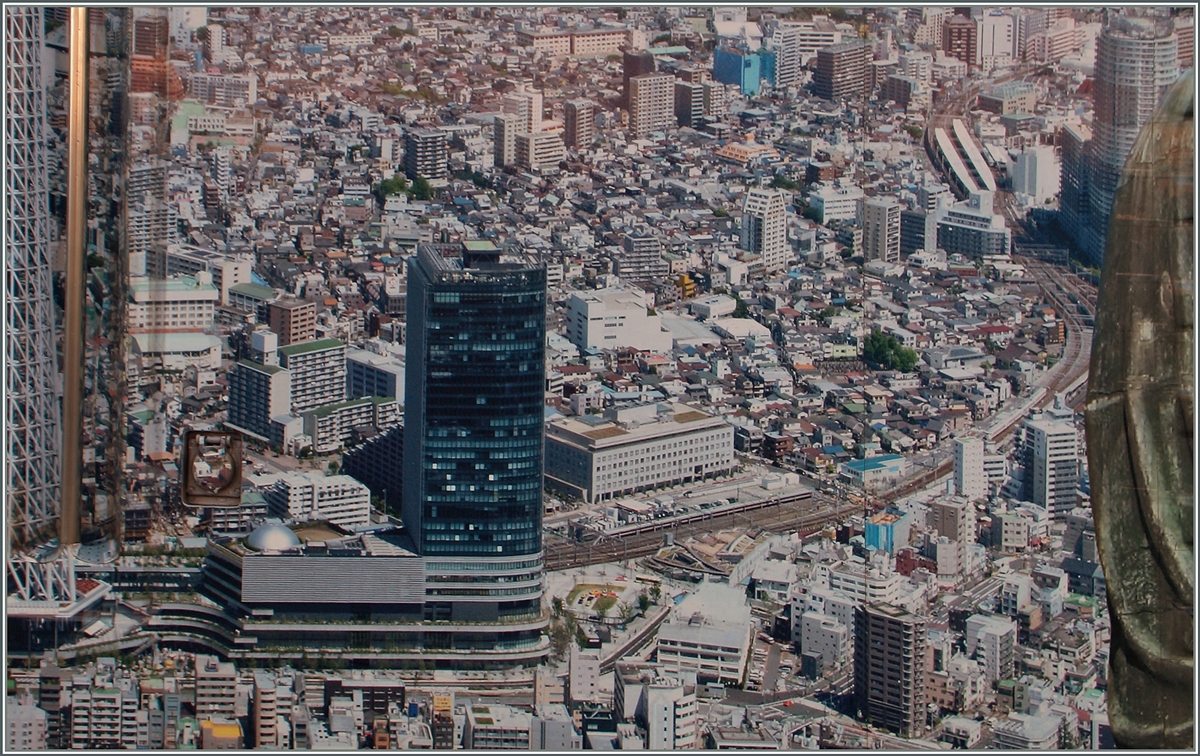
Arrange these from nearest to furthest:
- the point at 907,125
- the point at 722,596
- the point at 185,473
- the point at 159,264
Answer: the point at 185,473 < the point at 722,596 < the point at 159,264 < the point at 907,125

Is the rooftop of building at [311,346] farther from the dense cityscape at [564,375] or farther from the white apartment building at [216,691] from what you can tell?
the white apartment building at [216,691]

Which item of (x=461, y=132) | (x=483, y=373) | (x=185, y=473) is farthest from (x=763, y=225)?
(x=185, y=473)

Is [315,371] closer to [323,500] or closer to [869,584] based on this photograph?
[323,500]

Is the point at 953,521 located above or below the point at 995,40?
below

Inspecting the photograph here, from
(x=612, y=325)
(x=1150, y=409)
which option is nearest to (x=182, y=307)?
(x=612, y=325)

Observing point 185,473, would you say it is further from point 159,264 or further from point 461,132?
point 461,132

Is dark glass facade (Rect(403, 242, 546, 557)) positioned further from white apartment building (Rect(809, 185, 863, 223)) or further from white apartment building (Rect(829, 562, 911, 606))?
white apartment building (Rect(809, 185, 863, 223))
